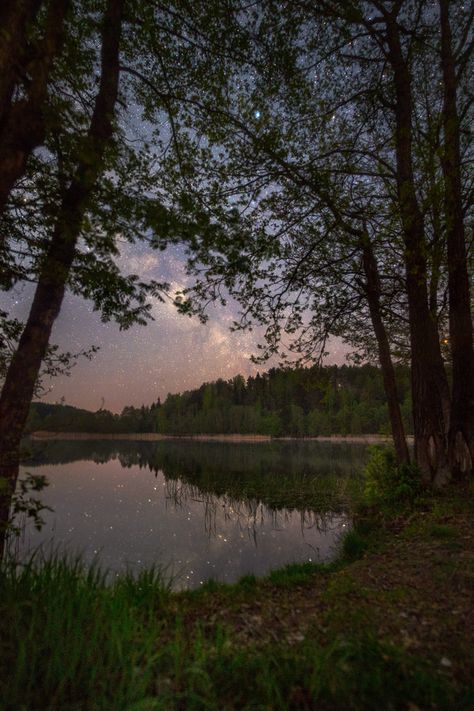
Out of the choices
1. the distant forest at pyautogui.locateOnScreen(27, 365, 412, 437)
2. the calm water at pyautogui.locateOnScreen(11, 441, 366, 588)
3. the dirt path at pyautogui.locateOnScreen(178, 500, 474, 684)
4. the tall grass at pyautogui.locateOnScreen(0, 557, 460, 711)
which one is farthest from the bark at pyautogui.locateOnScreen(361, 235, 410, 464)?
the distant forest at pyautogui.locateOnScreen(27, 365, 412, 437)

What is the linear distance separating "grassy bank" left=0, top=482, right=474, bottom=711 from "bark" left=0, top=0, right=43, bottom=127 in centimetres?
531

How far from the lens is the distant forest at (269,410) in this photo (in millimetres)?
105188

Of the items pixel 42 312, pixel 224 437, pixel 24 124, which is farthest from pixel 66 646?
pixel 224 437

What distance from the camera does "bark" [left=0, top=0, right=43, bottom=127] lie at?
140 inches

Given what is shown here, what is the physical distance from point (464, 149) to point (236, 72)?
639cm

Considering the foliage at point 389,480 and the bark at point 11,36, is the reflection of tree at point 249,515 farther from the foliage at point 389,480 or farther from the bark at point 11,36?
the bark at point 11,36

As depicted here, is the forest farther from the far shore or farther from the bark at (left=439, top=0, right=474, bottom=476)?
the far shore

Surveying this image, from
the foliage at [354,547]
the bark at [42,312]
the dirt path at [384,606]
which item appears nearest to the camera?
the dirt path at [384,606]

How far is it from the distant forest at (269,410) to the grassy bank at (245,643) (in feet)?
233

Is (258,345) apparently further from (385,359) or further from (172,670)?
(172,670)

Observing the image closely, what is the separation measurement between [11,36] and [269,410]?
133 m

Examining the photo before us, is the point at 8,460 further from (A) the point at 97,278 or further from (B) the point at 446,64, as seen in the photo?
(B) the point at 446,64

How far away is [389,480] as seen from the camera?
1083cm

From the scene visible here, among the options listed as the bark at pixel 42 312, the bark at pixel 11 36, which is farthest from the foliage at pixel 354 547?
the bark at pixel 11 36
